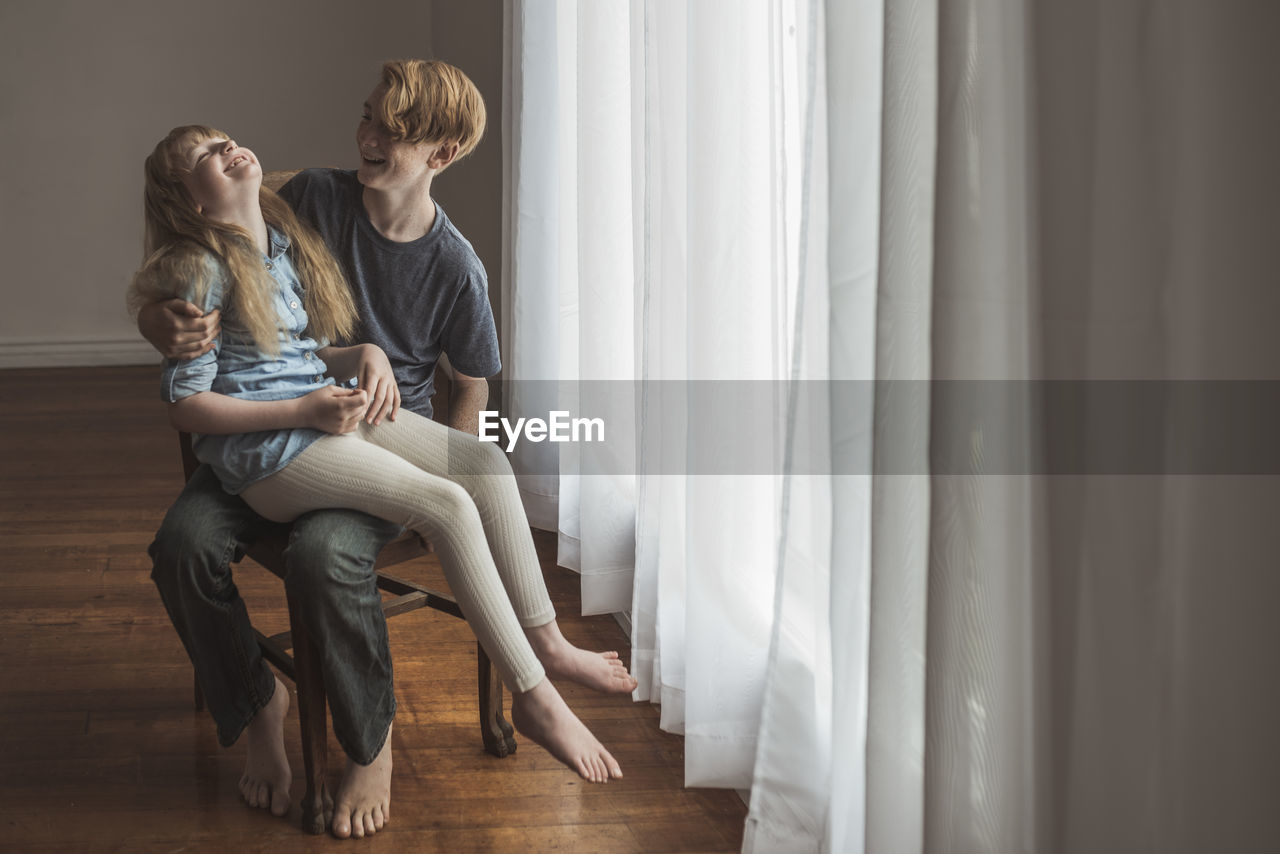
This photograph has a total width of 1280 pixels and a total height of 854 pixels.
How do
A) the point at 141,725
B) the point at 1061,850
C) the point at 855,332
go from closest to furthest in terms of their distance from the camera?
the point at 1061,850
the point at 855,332
the point at 141,725

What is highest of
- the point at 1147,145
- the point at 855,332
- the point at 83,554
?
the point at 1147,145

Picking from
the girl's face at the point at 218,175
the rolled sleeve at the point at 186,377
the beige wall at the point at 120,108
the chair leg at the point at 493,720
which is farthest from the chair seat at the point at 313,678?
the beige wall at the point at 120,108

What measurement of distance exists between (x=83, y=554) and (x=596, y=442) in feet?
4.30

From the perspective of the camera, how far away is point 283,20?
16.9ft

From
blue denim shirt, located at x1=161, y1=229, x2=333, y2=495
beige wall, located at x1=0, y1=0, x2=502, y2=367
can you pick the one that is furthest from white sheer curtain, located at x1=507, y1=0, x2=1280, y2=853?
beige wall, located at x1=0, y1=0, x2=502, y2=367

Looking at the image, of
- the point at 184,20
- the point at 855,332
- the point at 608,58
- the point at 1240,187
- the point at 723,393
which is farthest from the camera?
the point at 184,20

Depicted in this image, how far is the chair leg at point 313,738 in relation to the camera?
1.58 m

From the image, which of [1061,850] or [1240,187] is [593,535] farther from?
[1240,187]

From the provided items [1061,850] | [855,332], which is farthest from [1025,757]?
[855,332]

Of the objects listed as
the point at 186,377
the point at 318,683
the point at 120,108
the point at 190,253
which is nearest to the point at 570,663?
the point at 318,683

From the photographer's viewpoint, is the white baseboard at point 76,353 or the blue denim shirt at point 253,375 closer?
the blue denim shirt at point 253,375

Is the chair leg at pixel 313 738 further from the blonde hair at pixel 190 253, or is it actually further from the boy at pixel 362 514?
the blonde hair at pixel 190 253

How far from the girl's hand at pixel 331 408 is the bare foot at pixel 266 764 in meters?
0.44

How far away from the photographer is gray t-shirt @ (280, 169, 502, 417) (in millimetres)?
1719
